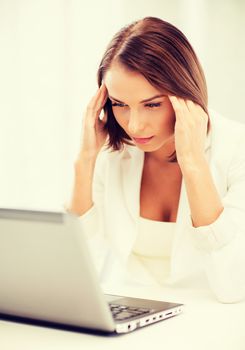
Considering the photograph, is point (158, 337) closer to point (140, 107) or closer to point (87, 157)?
point (140, 107)

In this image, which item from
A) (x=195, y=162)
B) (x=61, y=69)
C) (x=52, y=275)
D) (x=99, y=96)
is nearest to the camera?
(x=52, y=275)

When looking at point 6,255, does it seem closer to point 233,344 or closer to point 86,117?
point 233,344

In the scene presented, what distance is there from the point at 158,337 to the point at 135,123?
72 centimetres

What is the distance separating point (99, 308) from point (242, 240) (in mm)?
648

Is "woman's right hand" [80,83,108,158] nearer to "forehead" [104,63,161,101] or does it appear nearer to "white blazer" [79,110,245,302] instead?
"white blazer" [79,110,245,302]

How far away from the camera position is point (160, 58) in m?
1.69

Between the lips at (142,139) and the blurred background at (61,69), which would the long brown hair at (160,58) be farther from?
the blurred background at (61,69)

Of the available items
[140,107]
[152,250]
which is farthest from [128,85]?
[152,250]

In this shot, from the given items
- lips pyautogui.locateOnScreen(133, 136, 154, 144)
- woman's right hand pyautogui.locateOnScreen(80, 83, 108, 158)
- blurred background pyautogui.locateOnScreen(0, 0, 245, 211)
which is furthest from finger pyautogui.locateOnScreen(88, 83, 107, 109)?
blurred background pyautogui.locateOnScreen(0, 0, 245, 211)

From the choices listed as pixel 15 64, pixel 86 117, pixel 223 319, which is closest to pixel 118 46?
pixel 86 117

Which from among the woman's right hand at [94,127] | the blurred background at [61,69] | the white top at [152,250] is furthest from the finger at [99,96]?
the blurred background at [61,69]

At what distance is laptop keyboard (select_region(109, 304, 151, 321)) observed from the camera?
114 centimetres

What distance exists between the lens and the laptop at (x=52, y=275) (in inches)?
38.5

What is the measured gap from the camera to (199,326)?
1.18 meters
